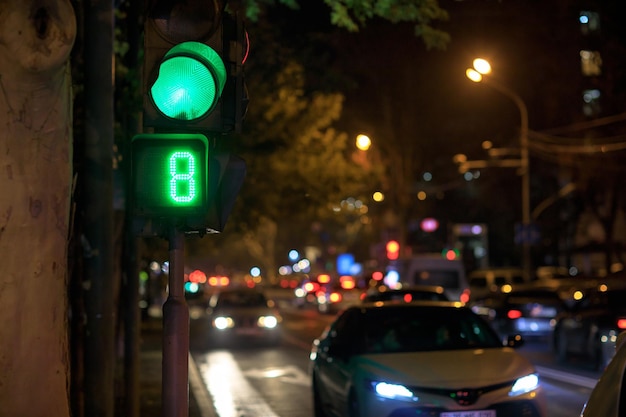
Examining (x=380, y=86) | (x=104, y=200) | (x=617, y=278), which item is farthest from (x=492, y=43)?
(x=104, y=200)

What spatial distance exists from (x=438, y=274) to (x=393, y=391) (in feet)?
63.1

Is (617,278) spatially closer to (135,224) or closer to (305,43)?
(305,43)

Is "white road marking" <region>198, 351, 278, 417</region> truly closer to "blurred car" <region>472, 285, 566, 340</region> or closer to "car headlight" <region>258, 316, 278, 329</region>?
"car headlight" <region>258, 316, 278, 329</region>

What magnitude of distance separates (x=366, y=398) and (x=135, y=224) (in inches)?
163

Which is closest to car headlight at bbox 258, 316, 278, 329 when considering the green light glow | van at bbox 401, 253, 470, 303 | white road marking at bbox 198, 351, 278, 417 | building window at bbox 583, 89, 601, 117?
white road marking at bbox 198, 351, 278, 417

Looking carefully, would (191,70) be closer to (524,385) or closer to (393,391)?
(393,391)

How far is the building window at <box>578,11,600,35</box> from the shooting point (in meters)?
32.5

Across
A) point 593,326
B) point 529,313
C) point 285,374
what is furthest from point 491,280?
point 285,374

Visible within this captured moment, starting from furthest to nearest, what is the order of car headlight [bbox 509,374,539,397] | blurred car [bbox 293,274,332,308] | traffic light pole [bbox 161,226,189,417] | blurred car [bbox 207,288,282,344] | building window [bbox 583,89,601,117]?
blurred car [bbox 293,274,332,308] → building window [bbox 583,89,601,117] → blurred car [bbox 207,288,282,344] → car headlight [bbox 509,374,539,397] → traffic light pole [bbox 161,226,189,417]

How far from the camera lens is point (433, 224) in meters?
49.3

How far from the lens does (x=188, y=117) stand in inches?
222

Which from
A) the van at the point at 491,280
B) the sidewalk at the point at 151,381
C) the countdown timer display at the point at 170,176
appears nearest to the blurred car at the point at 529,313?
the van at the point at 491,280

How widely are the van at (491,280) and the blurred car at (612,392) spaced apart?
27.1m

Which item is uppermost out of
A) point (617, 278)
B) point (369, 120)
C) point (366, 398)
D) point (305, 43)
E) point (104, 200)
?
point (369, 120)
